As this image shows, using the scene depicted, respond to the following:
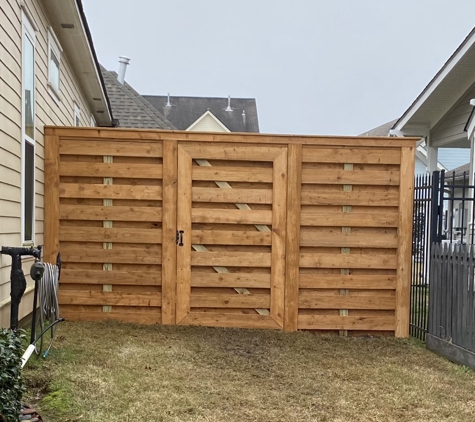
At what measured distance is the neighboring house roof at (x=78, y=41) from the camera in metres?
5.19

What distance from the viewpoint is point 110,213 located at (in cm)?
500

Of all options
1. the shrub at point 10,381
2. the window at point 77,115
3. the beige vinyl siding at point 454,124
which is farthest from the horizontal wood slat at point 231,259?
the beige vinyl siding at point 454,124

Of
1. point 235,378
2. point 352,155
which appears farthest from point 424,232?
point 235,378

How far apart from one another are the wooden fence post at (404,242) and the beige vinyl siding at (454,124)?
3.92m

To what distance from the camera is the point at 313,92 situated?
160 ft

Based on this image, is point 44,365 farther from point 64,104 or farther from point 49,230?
point 64,104

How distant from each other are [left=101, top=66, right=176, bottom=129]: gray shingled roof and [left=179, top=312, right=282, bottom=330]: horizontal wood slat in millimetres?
7943

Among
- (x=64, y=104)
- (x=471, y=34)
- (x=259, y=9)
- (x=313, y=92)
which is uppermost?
(x=259, y=9)

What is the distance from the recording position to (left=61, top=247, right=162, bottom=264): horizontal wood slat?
16.4ft

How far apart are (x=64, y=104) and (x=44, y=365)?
4.39 m

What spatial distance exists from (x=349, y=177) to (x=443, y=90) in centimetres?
433

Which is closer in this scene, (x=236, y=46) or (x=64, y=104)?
(x=64, y=104)

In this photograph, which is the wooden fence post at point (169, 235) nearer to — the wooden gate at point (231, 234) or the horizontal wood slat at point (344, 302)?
the wooden gate at point (231, 234)

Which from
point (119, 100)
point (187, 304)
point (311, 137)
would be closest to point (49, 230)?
point (187, 304)
